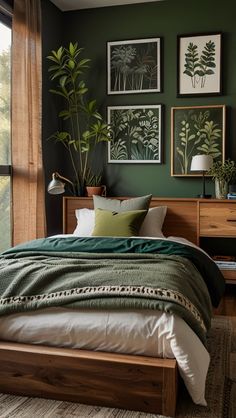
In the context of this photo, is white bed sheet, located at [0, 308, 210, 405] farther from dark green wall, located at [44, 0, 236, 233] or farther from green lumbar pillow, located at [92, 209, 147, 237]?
dark green wall, located at [44, 0, 236, 233]

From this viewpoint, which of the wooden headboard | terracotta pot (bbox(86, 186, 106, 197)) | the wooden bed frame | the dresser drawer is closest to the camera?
the wooden bed frame

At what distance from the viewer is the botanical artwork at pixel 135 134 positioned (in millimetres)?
4418

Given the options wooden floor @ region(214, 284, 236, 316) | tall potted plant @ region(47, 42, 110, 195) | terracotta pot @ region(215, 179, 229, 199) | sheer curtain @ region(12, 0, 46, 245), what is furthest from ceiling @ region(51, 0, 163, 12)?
wooden floor @ region(214, 284, 236, 316)

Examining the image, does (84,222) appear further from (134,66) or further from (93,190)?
(134,66)

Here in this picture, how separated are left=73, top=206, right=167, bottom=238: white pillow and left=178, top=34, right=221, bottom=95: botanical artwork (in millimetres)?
1269

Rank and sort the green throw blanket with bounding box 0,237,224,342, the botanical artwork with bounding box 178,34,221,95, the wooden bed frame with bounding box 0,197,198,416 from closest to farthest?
the wooden bed frame with bounding box 0,197,198,416 → the green throw blanket with bounding box 0,237,224,342 → the botanical artwork with bounding box 178,34,221,95

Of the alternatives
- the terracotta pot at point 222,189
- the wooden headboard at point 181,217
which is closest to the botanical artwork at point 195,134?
the terracotta pot at point 222,189

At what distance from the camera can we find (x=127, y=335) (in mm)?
1979

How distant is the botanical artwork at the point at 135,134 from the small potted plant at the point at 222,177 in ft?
2.06

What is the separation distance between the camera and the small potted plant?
158 inches

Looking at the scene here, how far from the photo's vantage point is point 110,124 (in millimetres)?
4496

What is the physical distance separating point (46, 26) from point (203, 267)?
291 cm

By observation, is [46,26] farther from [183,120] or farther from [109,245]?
[109,245]

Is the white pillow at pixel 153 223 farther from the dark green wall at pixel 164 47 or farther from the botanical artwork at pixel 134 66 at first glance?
the botanical artwork at pixel 134 66
